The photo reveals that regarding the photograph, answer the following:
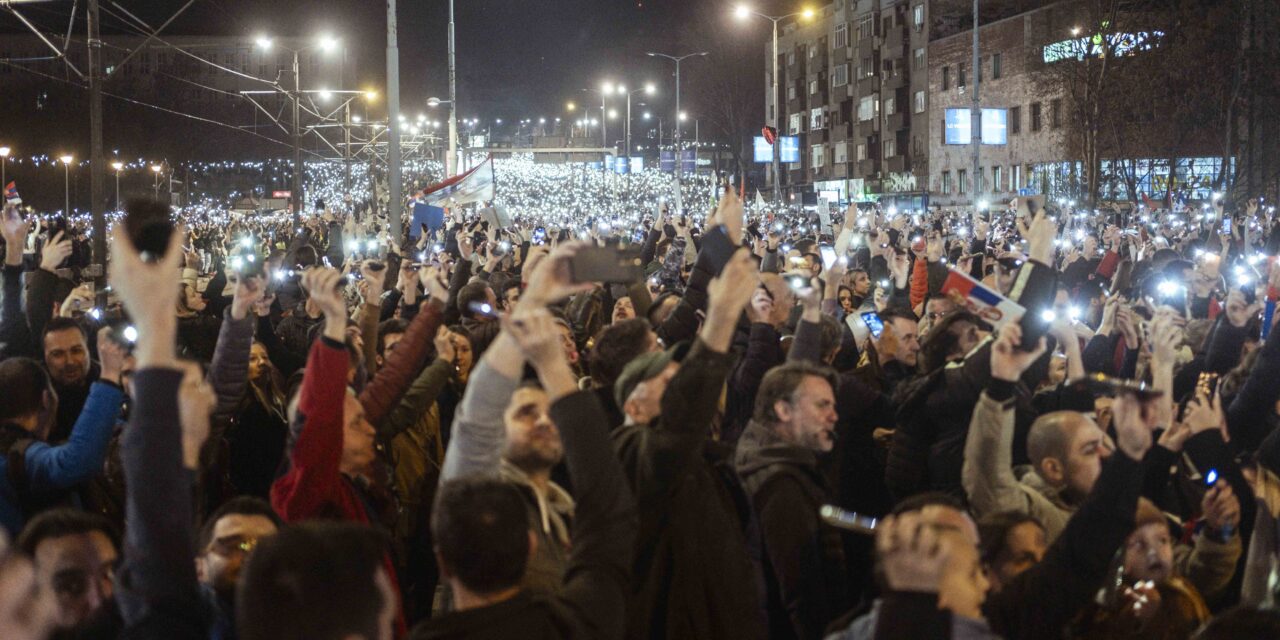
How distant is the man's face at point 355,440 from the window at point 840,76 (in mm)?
82786

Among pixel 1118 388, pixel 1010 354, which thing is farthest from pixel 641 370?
pixel 1118 388

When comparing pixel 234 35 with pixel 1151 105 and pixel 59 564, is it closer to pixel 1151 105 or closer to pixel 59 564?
pixel 1151 105

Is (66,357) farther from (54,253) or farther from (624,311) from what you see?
(624,311)

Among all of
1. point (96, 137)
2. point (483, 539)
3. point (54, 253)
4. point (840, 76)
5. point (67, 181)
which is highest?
point (840, 76)

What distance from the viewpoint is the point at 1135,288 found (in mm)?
15953

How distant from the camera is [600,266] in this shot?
3.71 m

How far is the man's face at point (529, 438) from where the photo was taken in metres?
4.32

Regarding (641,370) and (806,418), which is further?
(806,418)

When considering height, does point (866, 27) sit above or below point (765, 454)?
above

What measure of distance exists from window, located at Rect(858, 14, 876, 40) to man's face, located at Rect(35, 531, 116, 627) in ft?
258

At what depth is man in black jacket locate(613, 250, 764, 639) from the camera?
4.07m

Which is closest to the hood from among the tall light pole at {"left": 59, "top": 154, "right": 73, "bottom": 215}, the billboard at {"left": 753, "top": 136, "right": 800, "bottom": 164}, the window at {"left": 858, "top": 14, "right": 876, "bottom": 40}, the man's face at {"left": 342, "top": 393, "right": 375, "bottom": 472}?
the man's face at {"left": 342, "top": 393, "right": 375, "bottom": 472}

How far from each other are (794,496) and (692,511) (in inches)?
26.7

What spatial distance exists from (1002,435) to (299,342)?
6.61 m
